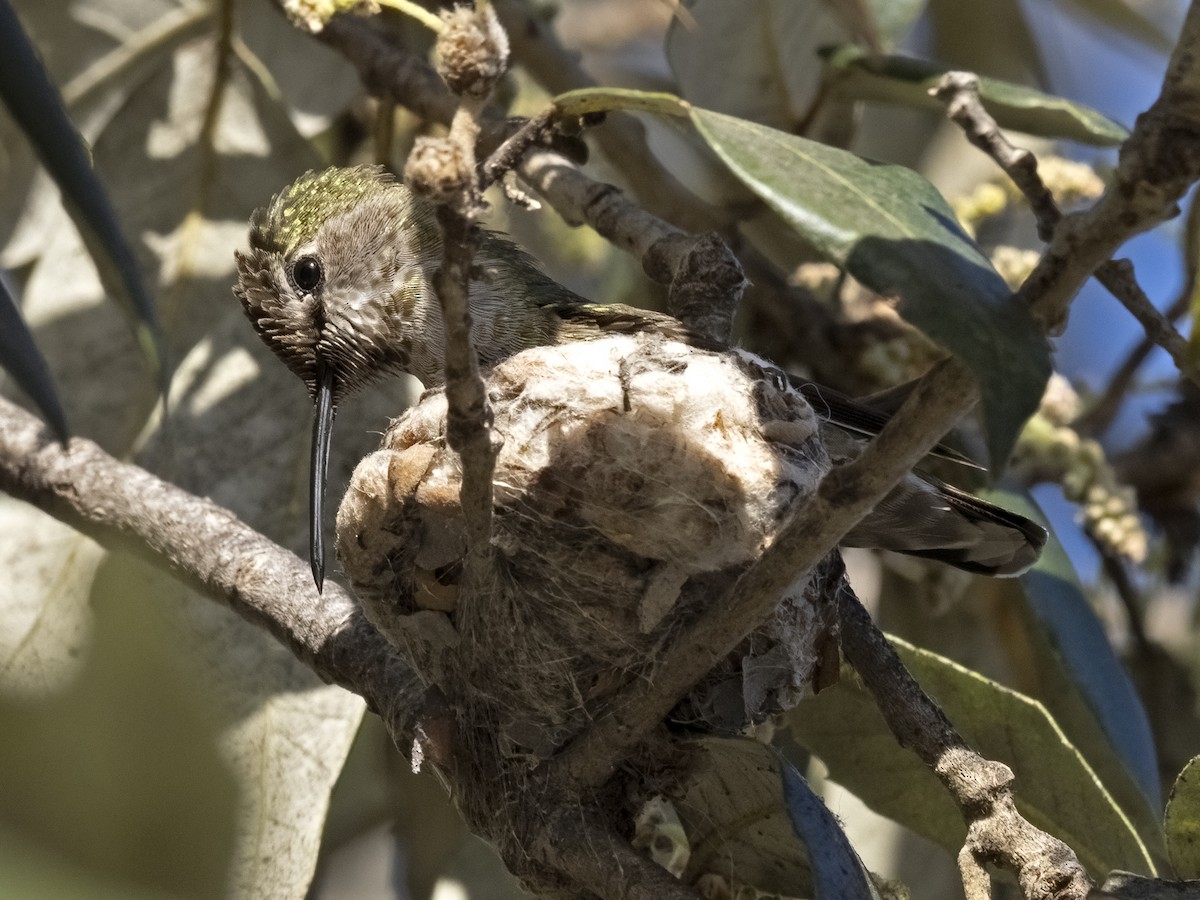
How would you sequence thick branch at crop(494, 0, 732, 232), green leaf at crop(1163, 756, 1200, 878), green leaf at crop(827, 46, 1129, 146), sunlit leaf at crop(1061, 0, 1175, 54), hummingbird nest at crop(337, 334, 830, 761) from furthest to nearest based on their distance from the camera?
sunlit leaf at crop(1061, 0, 1175, 54) → thick branch at crop(494, 0, 732, 232) → green leaf at crop(827, 46, 1129, 146) → hummingbird nest at crop(337, 334, 830, 761) → green leaf at crop(1163, 756, 1200, 878)

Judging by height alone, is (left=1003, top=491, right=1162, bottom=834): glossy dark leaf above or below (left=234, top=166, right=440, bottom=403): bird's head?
below

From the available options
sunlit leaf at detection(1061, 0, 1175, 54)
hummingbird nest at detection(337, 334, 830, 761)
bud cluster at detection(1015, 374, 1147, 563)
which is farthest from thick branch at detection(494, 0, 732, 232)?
sunlit leaf at detection(1061, 0, 1175, 54)

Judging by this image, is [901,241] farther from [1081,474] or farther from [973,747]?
[1081,474]

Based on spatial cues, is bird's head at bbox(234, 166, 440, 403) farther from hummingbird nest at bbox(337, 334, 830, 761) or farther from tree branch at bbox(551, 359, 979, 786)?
tree branch at bbox(551, 359, 979, 786)

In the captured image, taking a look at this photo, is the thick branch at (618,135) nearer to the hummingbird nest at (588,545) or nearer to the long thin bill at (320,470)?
the long thin bill at (320,470)

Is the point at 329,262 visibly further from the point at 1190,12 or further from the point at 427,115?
the point at 1190,12

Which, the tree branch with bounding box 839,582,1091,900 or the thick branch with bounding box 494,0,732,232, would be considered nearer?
the tree branch with bounding box 839,582,1091,900

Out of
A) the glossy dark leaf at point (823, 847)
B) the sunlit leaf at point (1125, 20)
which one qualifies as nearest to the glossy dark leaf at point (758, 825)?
the glossy dark leaf at point (823, 847)

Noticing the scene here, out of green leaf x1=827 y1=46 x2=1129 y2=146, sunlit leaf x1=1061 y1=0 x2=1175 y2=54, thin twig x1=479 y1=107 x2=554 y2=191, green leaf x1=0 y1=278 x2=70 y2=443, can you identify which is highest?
thin twig x1=479 y1=107 x2=554 y2=191
